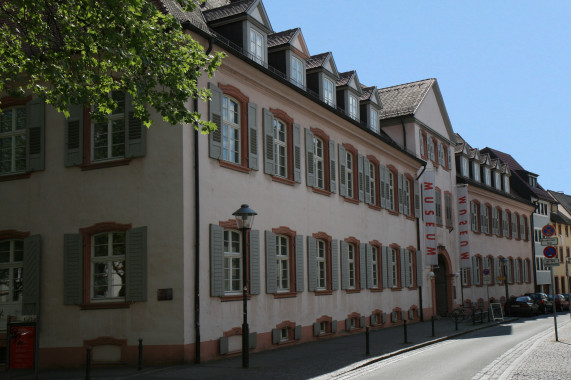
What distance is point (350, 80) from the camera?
29.1 m

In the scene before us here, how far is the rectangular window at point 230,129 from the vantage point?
1909cm

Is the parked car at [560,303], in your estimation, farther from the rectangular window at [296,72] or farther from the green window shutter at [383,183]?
the rectangular window at [296,72]

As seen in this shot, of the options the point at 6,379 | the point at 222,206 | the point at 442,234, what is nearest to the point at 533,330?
the point at 442,234

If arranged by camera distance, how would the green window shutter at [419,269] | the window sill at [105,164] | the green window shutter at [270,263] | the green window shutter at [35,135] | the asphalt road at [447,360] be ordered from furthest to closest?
1. the green window shutter at [419,269]
2. the green window shutter at [270,263]
3. the green window shutter at [35,135]
4. the window sill at [105,164]
5. the asphalt road at [447,360]

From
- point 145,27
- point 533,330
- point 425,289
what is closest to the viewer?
point 145,27

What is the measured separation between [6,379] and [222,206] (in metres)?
Answer: 6.85

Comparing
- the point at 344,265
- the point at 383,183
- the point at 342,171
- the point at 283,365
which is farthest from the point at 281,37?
the point at 283,365

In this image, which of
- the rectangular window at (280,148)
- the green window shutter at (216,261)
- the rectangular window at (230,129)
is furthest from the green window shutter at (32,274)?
the rectangular window at (280,148)

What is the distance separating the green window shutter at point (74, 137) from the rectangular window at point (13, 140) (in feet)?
5.30

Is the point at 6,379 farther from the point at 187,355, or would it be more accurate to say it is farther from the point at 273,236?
the point at 273,236

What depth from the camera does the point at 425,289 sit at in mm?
35406

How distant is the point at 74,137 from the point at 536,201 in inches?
2051

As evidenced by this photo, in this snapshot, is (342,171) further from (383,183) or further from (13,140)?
(13,140)

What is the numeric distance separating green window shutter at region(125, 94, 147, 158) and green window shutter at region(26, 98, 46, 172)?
273 centimetres
